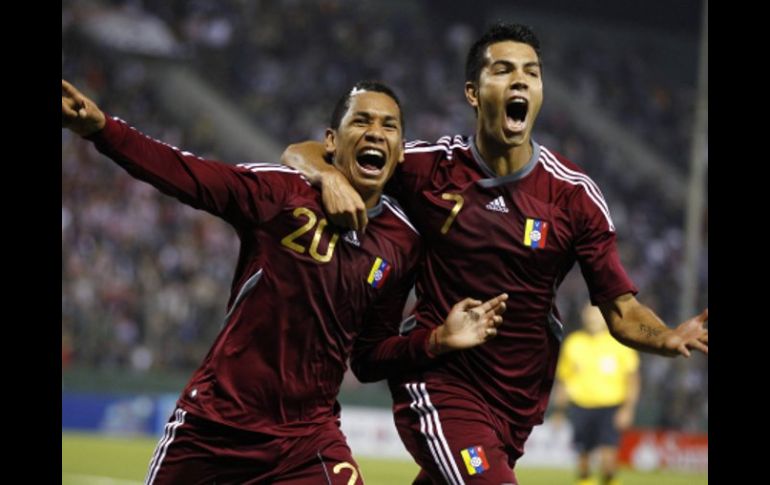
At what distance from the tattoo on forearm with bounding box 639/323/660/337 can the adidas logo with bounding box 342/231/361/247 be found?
1.41 meters

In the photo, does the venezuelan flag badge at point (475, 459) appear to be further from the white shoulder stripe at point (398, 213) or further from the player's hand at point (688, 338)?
the white shoulder stripe at point (398, 213)

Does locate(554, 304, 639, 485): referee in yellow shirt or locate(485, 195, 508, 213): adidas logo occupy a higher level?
locate(554, 304, 639, 485): referee in yellow shirt

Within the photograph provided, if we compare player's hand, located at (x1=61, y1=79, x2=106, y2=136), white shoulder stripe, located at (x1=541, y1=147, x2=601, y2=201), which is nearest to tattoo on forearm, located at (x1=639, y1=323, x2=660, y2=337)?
white shoulder stripe, located at (x1=541, y1=147, x2=601, y2=201)

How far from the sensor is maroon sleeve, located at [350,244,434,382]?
614cm

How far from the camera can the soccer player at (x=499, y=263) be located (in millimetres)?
6121

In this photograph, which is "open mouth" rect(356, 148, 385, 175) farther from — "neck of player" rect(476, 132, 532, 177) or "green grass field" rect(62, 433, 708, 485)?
"green grass field" rect(62, 433, 708, 485)

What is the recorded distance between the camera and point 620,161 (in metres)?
32.3

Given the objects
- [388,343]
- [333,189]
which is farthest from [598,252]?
[333,189]

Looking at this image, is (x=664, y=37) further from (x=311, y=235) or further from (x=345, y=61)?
(x=311, y=235)

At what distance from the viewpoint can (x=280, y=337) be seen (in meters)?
5.70

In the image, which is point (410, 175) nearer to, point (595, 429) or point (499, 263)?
point (499, 263)
